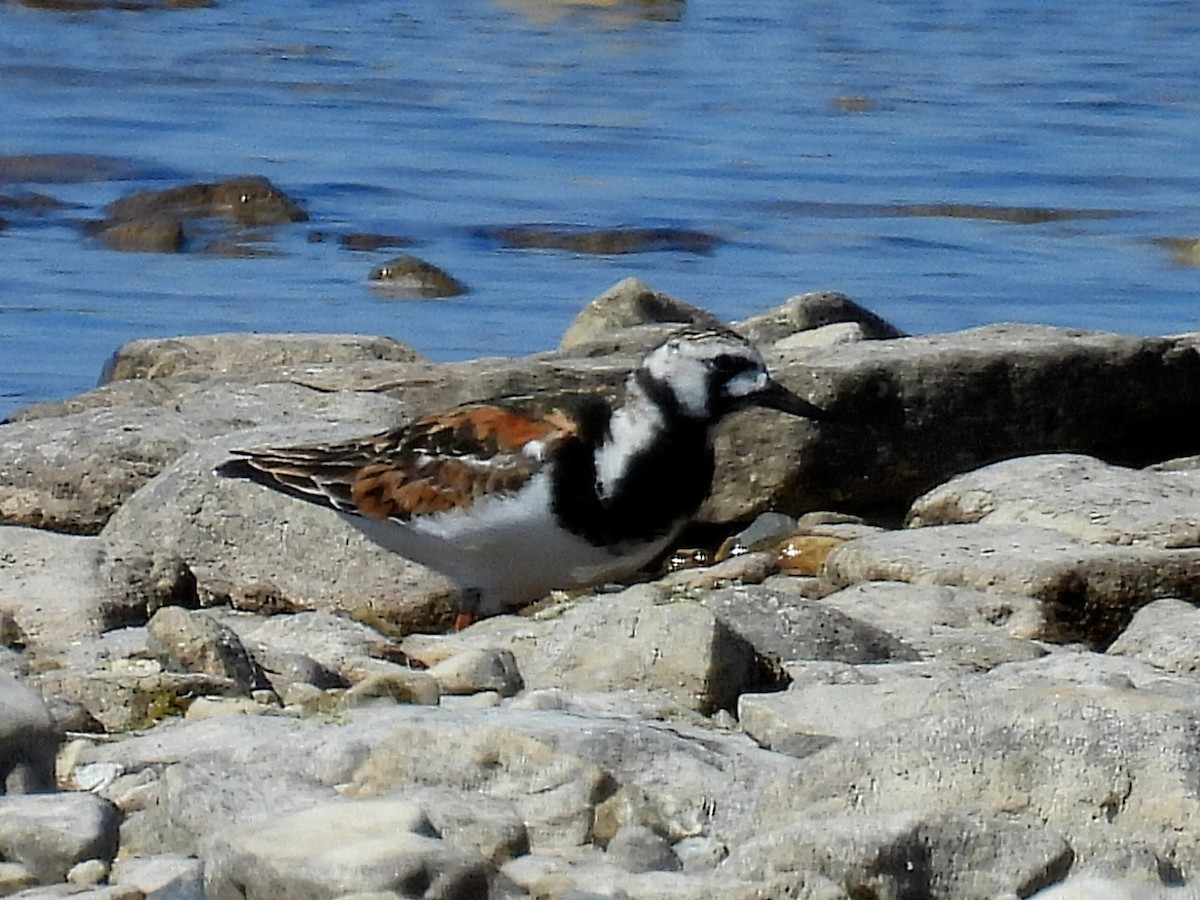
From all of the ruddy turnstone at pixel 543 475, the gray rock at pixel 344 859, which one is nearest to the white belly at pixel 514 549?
the ruddy turnstone at pixel 543 475

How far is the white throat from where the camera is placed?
521cm

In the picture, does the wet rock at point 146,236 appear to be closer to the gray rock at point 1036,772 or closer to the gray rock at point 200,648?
the gray rock at point 200,648

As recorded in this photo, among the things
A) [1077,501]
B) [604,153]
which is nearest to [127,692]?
[1077,501]

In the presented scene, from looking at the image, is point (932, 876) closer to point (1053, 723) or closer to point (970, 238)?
point (1053, 723)

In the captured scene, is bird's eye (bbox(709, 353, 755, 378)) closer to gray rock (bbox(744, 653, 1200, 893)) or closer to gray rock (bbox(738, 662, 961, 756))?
gray rock (bbox(738, 662, 961, 756))

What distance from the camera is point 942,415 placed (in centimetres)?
644

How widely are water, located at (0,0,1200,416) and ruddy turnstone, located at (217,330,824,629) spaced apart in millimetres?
2982

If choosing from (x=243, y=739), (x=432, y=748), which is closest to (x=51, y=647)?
(x=243, y=739)

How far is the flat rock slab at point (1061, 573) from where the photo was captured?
512 cm

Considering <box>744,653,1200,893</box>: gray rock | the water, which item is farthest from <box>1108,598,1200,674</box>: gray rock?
the water

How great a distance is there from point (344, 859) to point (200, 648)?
56.2 inches

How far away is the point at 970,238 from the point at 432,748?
830 centimetres

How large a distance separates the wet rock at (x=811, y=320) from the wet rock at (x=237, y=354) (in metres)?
1.01

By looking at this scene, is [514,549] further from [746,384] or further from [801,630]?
[801,630]
